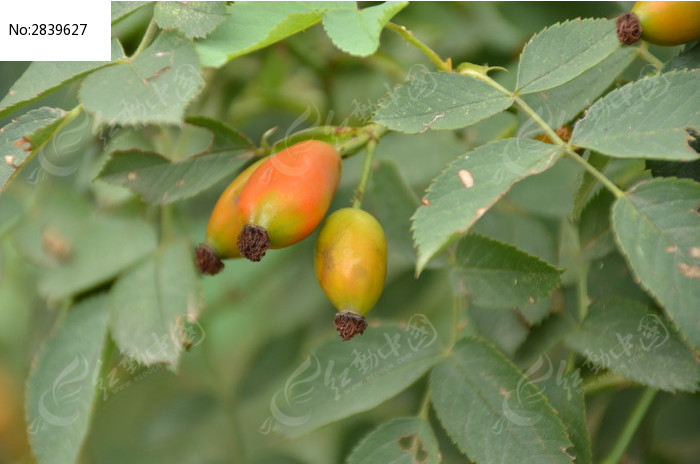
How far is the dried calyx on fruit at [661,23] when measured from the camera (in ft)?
3.48

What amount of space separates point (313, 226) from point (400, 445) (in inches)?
15.5

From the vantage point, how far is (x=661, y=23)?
109cm

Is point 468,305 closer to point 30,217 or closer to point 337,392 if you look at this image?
point 337,392

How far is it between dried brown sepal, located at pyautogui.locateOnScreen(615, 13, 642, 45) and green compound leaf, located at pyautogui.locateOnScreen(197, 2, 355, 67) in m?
0.40

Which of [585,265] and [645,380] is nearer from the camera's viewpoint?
[645,380]

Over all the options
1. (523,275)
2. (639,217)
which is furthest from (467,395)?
(639,217)

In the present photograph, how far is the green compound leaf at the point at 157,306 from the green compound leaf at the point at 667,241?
73 centimetres

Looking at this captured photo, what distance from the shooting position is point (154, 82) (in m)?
0.97

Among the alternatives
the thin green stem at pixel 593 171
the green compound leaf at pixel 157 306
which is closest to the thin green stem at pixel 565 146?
the thin green stem at pixel 593 171

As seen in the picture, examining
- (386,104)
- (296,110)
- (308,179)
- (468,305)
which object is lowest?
(296,110)

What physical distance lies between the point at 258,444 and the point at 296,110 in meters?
0.88

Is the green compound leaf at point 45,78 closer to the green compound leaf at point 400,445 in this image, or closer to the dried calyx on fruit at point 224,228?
the dried calyx on fruit at point 224,228

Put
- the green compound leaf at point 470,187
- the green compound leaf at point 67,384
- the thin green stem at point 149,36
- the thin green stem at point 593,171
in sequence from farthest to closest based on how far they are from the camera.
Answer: the green compound leaf at point 67,384 → the thin green stem at point 149,36 → the thin green stem at point 593,171 → the green compound leaf at point 470,187

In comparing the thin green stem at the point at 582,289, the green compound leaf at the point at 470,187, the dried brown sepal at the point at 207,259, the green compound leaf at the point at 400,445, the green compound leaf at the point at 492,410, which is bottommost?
the green compound leaf at the point at 400,445
